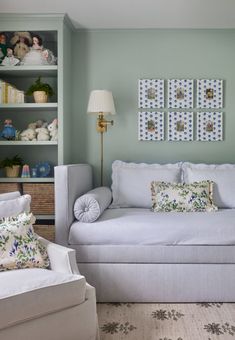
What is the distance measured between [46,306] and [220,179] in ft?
6.39

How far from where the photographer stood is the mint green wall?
3.53m

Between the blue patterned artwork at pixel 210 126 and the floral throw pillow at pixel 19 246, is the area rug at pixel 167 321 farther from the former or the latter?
the blue patterned artwork at pixel 210 126

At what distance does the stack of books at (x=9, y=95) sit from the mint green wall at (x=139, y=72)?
579 mm

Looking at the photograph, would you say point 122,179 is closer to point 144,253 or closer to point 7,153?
point 144,253

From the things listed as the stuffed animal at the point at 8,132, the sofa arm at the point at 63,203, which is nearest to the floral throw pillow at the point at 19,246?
the sofa arm at the point at 63,203

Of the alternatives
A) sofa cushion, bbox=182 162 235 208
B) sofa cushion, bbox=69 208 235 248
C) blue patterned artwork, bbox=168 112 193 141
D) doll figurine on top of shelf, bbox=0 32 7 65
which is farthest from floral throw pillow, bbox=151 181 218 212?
doll figurine on top of shelf, bbox=0 32 7 65

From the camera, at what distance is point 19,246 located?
2.06 metres

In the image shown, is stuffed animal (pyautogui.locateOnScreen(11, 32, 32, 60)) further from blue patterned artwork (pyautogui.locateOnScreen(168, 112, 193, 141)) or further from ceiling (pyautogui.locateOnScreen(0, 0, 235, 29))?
blue patterned artwork (pyautogui.locateOnScreen(168, 112, 193, 141))

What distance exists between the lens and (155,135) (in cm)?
357

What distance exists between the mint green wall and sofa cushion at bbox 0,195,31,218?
142 cm

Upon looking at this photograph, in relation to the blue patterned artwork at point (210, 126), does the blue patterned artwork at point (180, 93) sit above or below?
above

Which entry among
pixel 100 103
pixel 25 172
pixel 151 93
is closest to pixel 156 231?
pixel 100 103

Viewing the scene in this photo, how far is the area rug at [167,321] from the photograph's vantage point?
209cm

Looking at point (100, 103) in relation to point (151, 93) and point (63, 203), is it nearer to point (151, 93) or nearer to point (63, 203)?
point (151, 93)
